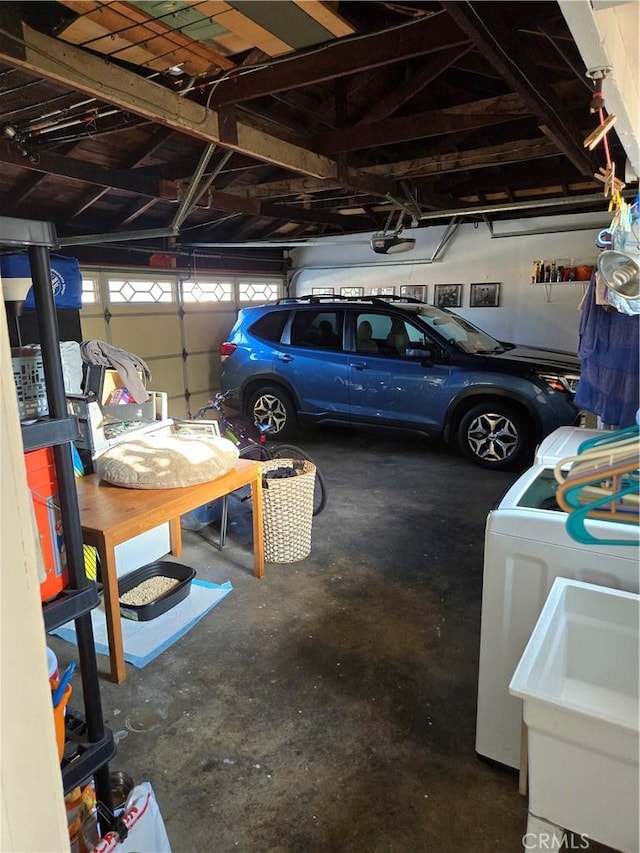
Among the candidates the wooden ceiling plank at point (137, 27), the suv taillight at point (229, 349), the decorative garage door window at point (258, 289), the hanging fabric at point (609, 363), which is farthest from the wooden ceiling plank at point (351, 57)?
the decorative garage door window at point (258, 289)

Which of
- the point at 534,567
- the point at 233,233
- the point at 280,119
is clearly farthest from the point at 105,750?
the point at 233,233

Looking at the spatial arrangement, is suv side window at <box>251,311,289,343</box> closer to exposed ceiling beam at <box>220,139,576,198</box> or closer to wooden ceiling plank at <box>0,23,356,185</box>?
exposed ceiling beam at <box>220,139,576,198</box>

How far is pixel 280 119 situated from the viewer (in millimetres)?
3447

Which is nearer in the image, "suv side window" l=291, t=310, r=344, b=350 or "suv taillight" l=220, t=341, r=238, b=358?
"suv side window" l=291, t=310, r=344, b=350

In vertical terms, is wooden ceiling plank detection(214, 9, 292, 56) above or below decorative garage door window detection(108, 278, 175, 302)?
above

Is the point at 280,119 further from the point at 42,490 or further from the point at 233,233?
the point at 233,233

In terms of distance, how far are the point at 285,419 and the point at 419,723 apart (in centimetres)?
435

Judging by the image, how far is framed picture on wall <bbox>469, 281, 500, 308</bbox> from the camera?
689 centimetres

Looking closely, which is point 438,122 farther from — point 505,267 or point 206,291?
point 206,291

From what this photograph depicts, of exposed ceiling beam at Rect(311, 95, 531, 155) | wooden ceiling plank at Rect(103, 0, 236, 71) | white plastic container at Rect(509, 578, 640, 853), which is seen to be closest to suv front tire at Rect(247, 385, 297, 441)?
exposed ceiling beam at Rect(311, 95, 531, 155)

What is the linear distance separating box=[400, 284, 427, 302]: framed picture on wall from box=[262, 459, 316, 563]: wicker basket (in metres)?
4.65

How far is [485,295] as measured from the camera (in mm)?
6969

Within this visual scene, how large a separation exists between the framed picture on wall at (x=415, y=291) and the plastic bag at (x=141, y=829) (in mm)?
6731

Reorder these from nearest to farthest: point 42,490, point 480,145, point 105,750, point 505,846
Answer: point 42,490
point 105,750
point 505,846
point 480,145
